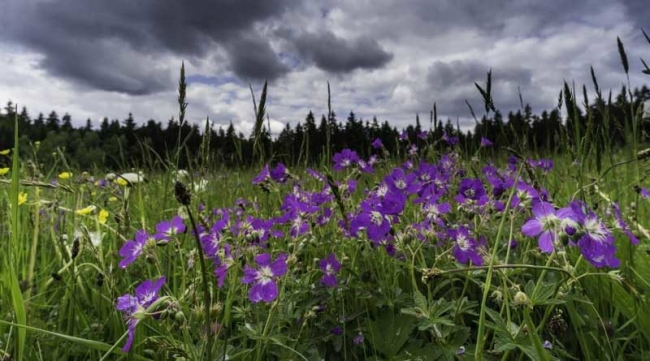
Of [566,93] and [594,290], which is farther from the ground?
[566,93]

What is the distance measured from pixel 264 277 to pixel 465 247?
29.4 inches

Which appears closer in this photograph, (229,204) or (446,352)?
(446,352)

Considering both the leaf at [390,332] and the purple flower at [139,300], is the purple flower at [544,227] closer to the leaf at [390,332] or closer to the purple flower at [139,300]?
the leaf at [390,332]

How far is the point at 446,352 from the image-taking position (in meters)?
1.31

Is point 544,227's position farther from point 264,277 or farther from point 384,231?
point 264,277

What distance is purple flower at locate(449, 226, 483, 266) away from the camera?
1563mm

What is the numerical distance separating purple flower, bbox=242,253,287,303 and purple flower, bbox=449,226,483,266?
2.09ft

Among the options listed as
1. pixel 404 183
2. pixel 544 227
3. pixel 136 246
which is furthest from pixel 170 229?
pixel 544 227

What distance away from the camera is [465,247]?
1.59 metres

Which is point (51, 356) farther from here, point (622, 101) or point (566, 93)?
point (622, 101)

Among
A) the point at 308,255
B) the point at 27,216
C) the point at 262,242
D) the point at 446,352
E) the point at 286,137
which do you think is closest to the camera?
→ the point at 446,352

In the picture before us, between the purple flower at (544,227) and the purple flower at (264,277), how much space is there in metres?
0.73

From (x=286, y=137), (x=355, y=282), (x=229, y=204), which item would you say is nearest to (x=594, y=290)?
(x=355, y=282)

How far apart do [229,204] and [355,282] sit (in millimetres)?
1790
